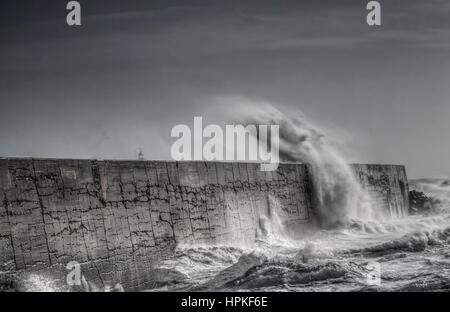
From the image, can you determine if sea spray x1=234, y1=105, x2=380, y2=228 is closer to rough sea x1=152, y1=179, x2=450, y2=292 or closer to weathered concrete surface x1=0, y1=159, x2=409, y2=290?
rough sea x1=152, y1=179, x2=450, y2=292

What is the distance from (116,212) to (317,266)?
2.72 metres

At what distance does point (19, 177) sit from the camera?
19.9 ft

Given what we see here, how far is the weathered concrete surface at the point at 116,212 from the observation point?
598 centimetres

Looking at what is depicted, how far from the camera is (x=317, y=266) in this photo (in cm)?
718

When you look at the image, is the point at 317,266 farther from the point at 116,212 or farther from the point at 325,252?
the point at 116,212

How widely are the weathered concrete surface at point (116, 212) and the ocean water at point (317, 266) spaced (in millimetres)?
366

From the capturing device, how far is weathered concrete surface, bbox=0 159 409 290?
19.6 feet

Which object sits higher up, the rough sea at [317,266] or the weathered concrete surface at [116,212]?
the weathered concrete surface at [116,212]

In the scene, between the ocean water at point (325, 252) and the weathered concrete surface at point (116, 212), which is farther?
the ocean water at point (325, 252)

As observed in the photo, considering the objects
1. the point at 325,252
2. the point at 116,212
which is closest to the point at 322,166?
the point at 325,252

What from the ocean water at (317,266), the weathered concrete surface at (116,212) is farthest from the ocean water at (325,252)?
the weathered concrete surface at (116,212)

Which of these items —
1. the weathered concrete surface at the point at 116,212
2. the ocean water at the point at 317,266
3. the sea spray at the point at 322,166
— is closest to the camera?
the weathered concrete surface at the point at 116,212

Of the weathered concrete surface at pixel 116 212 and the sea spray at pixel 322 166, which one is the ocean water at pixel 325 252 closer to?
the sea spray at pixel 322 166

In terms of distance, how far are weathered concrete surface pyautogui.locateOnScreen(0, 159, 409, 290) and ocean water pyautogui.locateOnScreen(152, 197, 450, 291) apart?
366mm
